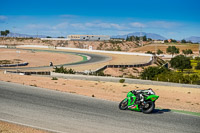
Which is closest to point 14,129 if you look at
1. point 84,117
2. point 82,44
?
point 84,117

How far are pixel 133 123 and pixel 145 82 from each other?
21.3 meters

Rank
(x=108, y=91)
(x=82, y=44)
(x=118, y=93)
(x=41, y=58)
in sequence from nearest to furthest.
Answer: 1. (x=118, y=93)
2. (x=108, y=91)
3. (x=41, y=58)
4. (x=82, y=44)

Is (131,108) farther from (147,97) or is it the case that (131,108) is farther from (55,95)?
(55,95)

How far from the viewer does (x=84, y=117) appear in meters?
11.4

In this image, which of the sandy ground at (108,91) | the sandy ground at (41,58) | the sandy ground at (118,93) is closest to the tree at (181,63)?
the sandy ground at (41,58)

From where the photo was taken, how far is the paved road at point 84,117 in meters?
10.2

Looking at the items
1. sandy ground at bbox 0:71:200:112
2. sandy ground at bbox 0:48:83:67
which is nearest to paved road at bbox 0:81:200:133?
sandy ground at bbox 0:71:200:112

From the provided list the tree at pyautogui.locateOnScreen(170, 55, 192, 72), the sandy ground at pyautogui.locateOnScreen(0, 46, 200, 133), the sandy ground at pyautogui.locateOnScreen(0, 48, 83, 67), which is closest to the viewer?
the sandy ground at pyautogui.locateOnScreen(0, 46, 200, 133)

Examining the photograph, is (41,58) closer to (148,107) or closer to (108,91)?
(108,91)

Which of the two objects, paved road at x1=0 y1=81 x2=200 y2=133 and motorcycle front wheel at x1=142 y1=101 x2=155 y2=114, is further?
motorcycle front wheel at x1=142 y1=101 x2=155 y2=114

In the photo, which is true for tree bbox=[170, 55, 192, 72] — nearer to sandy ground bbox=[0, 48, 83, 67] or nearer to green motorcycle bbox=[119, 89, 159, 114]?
sandy ground bbox=[0, 48, 83, 67]

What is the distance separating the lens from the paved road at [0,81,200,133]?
1018 cm

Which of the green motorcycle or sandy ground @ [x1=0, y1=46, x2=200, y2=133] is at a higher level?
the green motorcycle

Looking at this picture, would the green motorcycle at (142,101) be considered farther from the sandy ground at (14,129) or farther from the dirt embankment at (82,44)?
the dirt embankment at (82,44)
